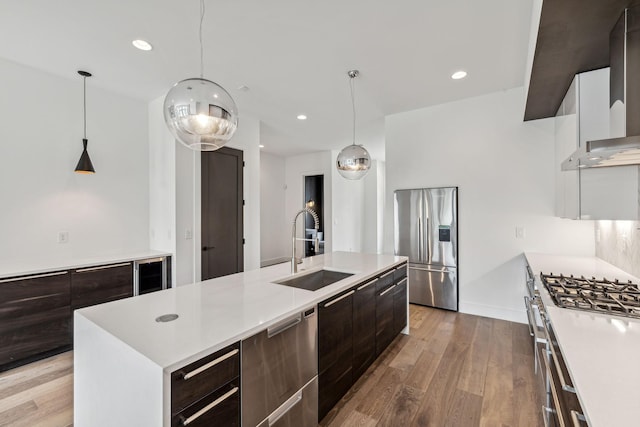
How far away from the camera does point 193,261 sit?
3717mm

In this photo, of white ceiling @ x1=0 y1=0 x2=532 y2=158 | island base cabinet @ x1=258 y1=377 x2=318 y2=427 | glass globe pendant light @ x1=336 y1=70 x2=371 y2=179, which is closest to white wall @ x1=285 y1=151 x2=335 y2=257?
white ceiling @ x1=0 y1=0 x2=532 y2=158

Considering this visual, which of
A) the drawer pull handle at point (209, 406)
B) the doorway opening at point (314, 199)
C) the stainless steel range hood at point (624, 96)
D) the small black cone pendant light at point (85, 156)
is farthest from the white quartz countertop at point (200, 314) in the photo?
the doorway opening at point (314, 199)

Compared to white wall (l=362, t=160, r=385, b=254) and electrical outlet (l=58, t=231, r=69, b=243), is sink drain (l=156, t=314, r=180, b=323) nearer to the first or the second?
electrical outlet (l=58, t=231, r=69, b=243)

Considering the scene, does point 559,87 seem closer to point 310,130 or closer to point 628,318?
point 628,318

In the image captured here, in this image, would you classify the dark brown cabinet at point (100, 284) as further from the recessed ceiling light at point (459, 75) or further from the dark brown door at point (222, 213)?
the recessed ceiling light at point (459, 75)

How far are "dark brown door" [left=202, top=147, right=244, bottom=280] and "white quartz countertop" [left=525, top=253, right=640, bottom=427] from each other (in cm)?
363

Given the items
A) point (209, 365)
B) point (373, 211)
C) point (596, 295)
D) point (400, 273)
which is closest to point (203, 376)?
point (209, 365)

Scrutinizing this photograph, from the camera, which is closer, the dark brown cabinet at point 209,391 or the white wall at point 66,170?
the dark brown cabinet at point 209,391

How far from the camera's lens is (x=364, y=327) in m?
2.18

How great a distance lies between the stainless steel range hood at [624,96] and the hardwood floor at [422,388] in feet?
5.54

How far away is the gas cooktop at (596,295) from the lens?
142 cm

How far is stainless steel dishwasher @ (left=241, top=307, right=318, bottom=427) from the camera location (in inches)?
48.5

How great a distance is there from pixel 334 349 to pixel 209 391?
0.93 metres

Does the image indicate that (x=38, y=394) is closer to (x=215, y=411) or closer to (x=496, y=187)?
(x=215, y=411)
